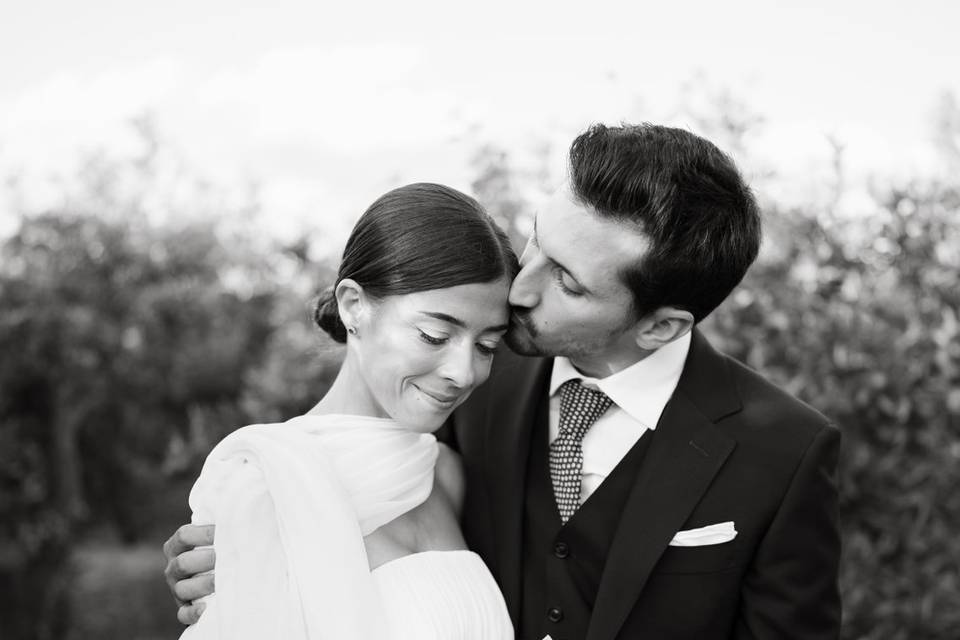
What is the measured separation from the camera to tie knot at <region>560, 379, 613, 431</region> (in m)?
2.70

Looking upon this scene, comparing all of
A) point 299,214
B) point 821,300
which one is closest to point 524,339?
point 821,300

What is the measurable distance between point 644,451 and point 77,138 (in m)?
8.22

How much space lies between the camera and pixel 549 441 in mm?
2748

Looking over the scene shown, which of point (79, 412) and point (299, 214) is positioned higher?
point (299, 214)

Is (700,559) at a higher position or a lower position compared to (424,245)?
lower

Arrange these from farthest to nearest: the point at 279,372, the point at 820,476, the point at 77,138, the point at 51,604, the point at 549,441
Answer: the point at 77,138
the point at 51,604
the point at 279,372
the point at 549,441
the point at 820,476

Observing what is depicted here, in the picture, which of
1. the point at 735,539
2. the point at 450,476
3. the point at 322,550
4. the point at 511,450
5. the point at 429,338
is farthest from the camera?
the point at 450,476

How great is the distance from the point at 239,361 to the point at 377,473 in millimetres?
7348

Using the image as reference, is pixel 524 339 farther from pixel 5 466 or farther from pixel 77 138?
pixel 77 138

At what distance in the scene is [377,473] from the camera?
2451mm

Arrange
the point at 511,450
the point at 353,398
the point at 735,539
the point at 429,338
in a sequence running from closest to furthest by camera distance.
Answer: the point at 429,338 → the point at 735,539 → the point at 353,398 → the point at 511,450

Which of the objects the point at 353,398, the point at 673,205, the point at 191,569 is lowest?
the point at 191,569

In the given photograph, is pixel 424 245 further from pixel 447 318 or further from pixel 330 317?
pixel 330 317

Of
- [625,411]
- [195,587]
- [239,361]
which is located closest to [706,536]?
[625,411]
